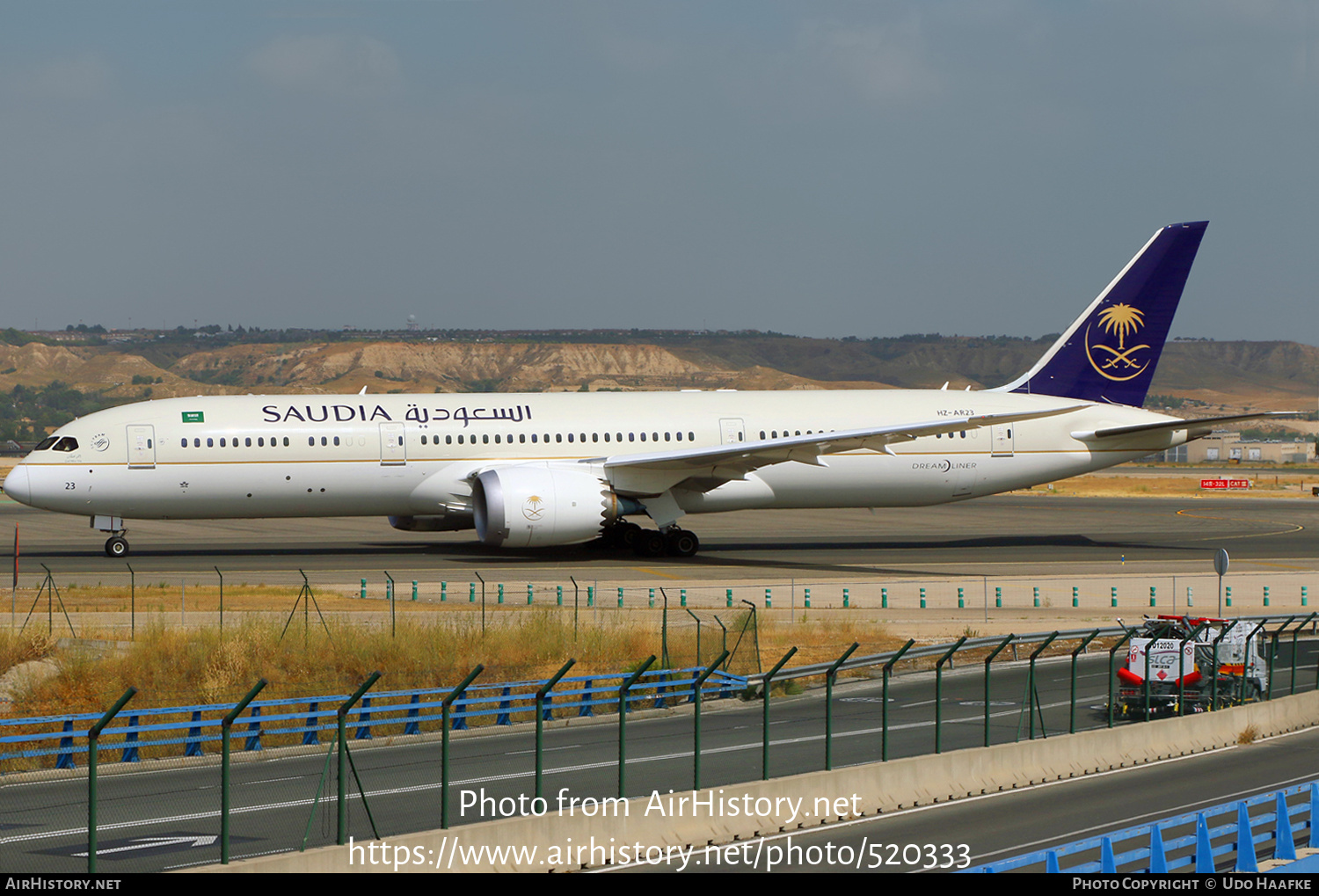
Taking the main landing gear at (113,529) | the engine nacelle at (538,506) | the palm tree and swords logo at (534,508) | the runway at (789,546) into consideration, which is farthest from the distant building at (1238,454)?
the main landing gear at (113,529)

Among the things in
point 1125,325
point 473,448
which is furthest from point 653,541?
point 1125,325

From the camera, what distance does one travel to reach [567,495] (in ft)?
129

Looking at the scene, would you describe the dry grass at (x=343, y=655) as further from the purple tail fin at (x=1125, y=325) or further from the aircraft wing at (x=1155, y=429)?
the purple tail fin at (x=1125, y=325)

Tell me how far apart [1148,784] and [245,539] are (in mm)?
37261

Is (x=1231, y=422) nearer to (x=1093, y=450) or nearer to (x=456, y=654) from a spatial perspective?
(x=1093, y=450)

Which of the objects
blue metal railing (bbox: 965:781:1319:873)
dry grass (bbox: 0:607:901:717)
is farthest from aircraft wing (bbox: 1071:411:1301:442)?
blue metal railing (bbox: 965:781:1319:873)

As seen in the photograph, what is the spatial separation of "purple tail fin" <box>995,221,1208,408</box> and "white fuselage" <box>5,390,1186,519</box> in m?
1.39

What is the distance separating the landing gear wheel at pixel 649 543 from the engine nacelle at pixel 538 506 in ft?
8.82

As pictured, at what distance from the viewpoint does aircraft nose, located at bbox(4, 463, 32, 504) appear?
128 ft

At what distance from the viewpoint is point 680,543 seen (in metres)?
42.9

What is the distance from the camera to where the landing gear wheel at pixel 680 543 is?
42719 millimetres

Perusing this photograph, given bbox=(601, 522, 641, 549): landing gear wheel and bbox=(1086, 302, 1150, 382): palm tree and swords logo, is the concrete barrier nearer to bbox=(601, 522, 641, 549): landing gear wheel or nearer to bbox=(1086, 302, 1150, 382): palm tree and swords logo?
bbox=(601, 522, 641, 549): landing gear wheel

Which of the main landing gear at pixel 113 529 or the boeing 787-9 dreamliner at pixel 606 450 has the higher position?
the boeing 787-9 dreamliner at pixel 606 450
